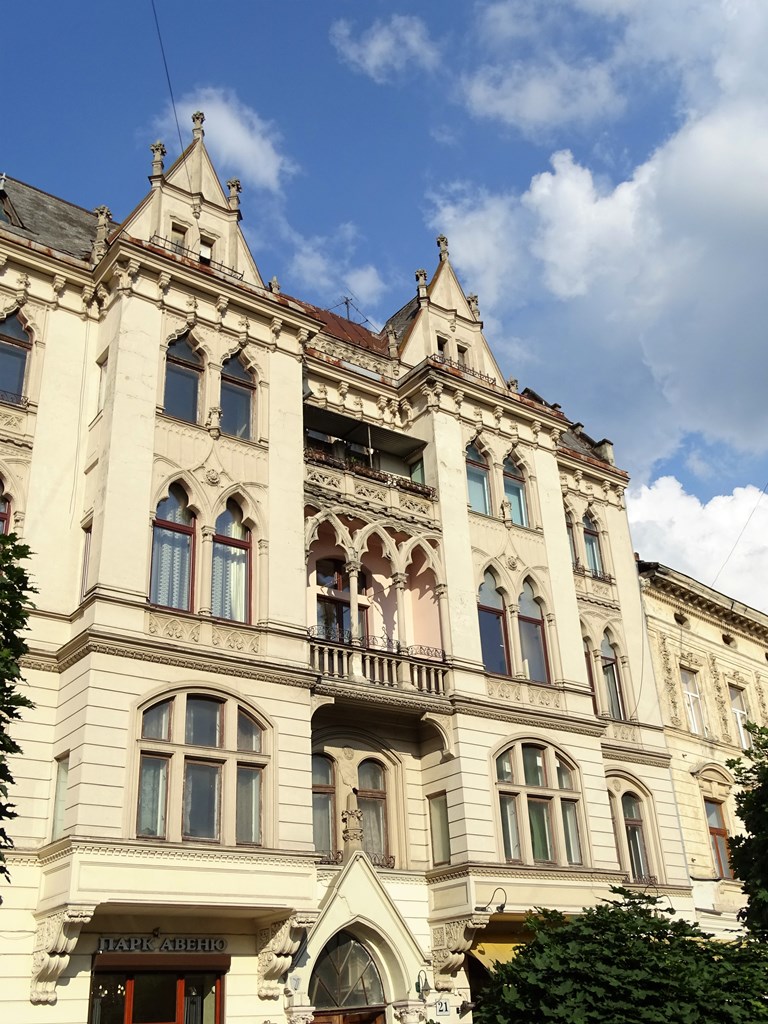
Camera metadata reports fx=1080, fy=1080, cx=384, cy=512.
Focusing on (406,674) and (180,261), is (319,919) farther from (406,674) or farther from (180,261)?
(180,261)

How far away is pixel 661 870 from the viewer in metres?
29.1

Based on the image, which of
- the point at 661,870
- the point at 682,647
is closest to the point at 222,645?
the point at 661,870

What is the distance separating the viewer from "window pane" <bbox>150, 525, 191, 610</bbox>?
71.1ft

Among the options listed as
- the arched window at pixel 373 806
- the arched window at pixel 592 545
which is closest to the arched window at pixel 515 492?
the arched window at pixel 592 545

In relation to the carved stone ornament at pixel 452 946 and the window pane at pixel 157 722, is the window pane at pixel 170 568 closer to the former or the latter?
the window pane at pixel 157 722

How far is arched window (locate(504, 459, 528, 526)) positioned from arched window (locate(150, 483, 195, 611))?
1017 centimetres

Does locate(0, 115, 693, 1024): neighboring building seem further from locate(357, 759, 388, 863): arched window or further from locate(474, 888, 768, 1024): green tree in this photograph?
locate(474, 888, 768, 1024): green tree

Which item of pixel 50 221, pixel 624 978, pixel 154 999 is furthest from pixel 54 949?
pixel 50 221

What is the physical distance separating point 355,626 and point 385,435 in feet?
17.2

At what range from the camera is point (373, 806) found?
2467 centimetres

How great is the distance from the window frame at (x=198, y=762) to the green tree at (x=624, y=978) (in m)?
5.44

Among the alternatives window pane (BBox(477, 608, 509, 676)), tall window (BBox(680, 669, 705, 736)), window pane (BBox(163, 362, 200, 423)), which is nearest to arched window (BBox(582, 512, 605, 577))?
tall window (BBox(680, 669, 705, 736))

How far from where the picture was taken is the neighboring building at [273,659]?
19.3m

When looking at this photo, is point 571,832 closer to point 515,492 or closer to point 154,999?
point 515,492
